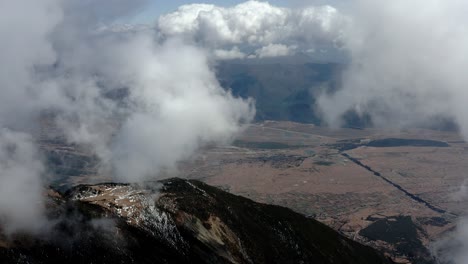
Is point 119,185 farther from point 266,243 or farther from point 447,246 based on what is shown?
point 447,246

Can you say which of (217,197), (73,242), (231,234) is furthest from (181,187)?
(73,242)

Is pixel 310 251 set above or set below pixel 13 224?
below

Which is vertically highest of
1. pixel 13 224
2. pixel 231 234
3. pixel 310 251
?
pixel 13 224

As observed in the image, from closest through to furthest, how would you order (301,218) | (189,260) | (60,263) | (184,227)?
(60,263) < (189,260) < (184,227) < (301,218)

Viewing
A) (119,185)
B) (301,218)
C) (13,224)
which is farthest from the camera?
(301,218)

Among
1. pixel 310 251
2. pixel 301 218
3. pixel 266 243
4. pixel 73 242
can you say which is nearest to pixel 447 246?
pixel 301 218

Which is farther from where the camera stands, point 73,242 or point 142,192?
point 142,192

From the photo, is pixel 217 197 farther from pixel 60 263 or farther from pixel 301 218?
pixel 60 263
